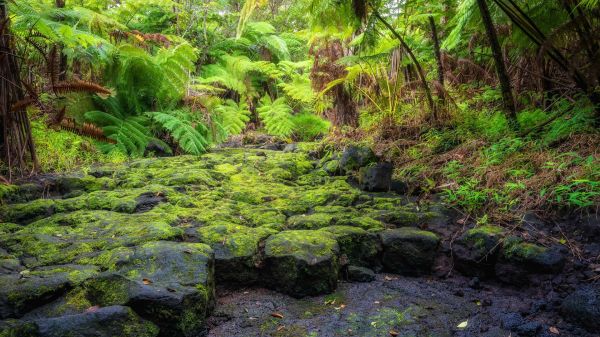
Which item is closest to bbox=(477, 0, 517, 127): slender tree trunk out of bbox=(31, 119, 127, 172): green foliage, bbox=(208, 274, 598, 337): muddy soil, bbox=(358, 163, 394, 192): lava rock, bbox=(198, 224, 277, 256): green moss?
bbox=(358, 163, 394, 192): lava rock

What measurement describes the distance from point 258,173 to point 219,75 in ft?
15.1

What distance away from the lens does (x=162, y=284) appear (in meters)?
1.91

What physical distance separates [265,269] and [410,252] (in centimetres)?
101

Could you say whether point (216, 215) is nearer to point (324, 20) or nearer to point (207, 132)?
point (324, 20)

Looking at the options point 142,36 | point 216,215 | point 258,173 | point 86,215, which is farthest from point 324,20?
point 142,36

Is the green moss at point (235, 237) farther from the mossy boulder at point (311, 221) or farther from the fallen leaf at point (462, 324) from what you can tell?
the fallen leaf at point (462, 324)

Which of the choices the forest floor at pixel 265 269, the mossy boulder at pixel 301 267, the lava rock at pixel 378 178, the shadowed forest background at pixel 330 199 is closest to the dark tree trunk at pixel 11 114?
the shadowed forest background at pixel 330 199

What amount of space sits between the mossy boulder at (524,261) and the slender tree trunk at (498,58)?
1.65 m

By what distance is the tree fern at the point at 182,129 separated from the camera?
5.34 m

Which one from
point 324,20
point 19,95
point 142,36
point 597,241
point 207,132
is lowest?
point 597,241

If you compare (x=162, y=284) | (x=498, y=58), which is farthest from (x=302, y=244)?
(x=498, y=58)

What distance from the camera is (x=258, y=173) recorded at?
4.80 meters

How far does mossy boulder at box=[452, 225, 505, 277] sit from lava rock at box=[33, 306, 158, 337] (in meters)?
1.96

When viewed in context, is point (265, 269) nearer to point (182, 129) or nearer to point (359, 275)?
point (359, 275)
